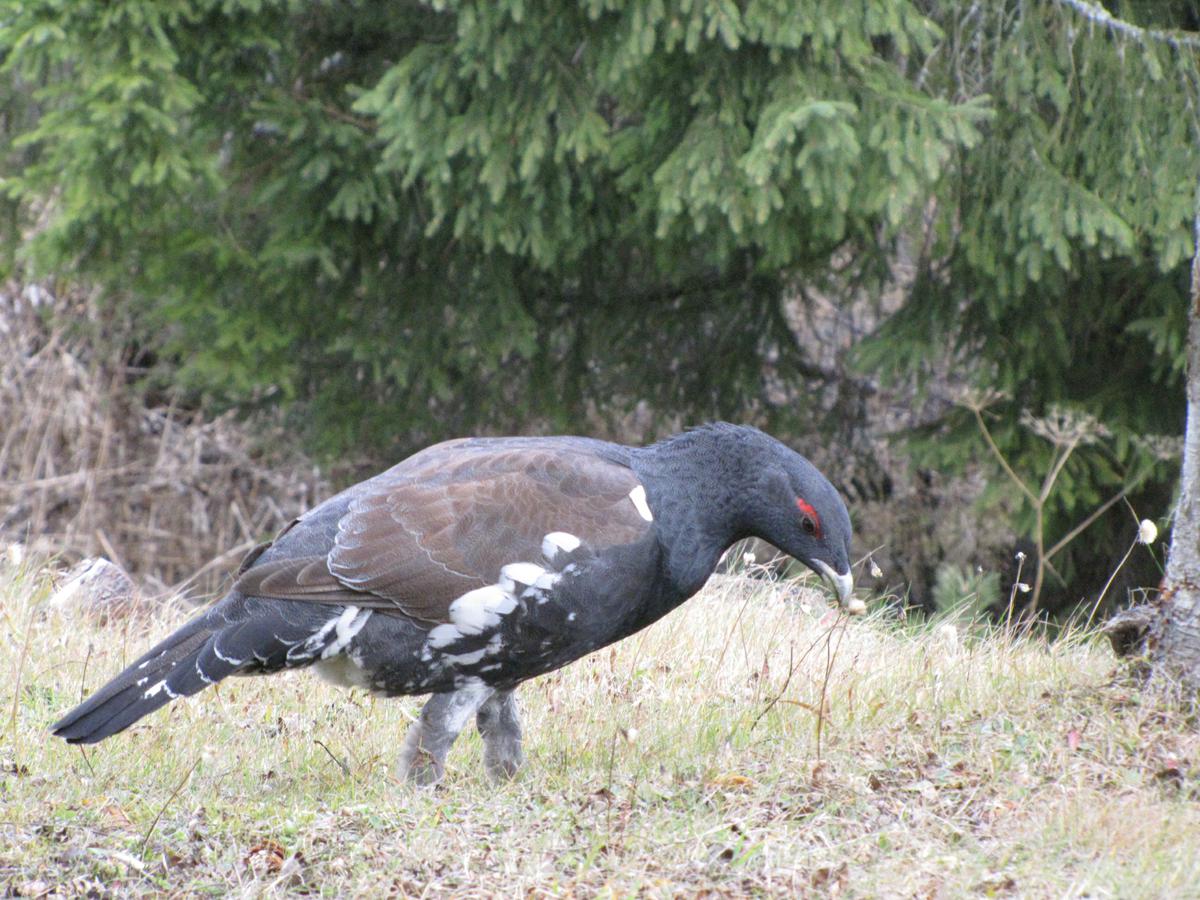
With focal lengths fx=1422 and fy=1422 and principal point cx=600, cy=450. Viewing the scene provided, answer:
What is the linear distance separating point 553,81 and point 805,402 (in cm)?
284

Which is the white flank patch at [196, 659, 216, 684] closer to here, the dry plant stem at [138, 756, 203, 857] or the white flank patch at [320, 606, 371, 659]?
the dry plant stem at [138, 756, 203, 857]

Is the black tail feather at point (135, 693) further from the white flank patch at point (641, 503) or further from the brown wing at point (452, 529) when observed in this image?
the white flank patch at point (641, 503)

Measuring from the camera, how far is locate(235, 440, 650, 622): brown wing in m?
4.38

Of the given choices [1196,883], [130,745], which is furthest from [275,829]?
[1196,883]

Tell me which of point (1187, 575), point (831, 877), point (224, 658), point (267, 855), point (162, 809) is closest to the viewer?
point (831, 877)

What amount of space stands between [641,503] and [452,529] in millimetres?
601

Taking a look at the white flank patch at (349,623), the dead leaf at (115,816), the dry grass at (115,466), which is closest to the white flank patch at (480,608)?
the white flank patch at (349,623)

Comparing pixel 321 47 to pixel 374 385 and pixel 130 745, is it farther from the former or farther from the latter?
pixel 130 745

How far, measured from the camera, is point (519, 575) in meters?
4.34

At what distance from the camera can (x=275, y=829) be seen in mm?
4004

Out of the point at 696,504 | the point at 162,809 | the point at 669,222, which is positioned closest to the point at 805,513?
the point at 696,504

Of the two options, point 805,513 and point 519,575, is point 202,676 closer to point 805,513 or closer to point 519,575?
point 519,575

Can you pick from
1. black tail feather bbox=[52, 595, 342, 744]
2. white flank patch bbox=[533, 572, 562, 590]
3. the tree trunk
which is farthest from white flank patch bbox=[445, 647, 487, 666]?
the tree trunk

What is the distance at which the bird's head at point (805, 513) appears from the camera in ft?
14.9
